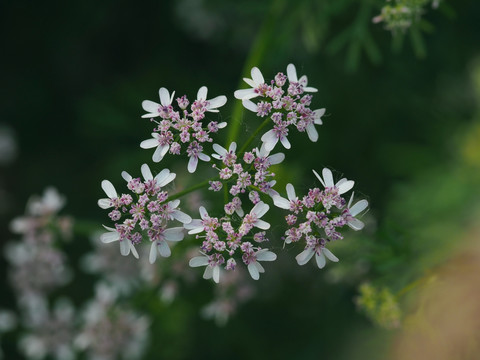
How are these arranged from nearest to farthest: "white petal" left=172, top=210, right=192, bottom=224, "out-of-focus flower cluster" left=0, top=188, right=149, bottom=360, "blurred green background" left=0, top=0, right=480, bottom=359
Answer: "white petal" left=172, top=210, right=192, bottom=224
"out-of-focus flower cluster" left=0, top=188, right=149, bottom=360
"blurred green background" left=0, top=0, right=480, bottom=359

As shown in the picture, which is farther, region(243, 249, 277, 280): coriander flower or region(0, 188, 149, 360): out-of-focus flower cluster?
region(0, 188, 149, 360): out-of-focus flower cluster

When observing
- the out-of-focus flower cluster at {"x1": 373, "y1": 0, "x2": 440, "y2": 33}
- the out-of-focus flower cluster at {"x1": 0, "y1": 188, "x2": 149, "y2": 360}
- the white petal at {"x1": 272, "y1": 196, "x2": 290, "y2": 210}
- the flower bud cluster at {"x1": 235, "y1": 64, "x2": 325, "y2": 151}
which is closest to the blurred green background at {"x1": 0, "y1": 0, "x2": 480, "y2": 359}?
the out-of-focus flower cluster at {"x1": 0, "y1": 188, "x2": 149, "y2": 360}

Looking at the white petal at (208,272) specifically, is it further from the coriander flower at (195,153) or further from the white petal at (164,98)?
the white petal at (164,98)

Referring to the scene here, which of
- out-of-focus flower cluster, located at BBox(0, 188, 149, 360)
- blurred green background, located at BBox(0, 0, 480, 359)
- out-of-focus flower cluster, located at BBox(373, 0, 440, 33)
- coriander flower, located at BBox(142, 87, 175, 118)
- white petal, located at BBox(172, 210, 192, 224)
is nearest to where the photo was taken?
white petal, located at BBox(172, 210, 192, 224)

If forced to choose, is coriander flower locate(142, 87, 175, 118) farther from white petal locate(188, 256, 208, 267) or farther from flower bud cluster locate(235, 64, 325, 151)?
white petal locate(188, 256, 208, 267)

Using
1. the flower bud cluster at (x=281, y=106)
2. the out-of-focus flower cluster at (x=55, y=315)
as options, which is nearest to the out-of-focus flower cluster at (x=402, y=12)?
the flower bud cluster at (x=281, y=106)

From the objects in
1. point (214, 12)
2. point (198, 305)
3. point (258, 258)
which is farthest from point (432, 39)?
point (258, 258)

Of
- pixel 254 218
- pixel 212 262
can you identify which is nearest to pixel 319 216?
Answer: pixel 254 218
